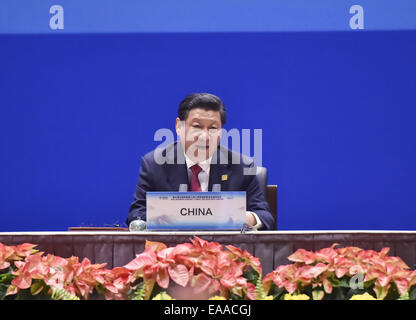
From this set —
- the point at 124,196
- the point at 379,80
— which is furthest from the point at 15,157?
the point at 379,80

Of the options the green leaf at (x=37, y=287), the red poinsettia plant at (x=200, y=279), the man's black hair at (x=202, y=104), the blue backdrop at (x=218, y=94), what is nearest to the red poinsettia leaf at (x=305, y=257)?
the red poinsettia plant at (x=200, y=279)

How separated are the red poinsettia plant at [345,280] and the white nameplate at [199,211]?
0.59 metres

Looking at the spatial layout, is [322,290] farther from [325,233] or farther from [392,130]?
[392,130]

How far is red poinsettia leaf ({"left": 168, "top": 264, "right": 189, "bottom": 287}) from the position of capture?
72 centimetres

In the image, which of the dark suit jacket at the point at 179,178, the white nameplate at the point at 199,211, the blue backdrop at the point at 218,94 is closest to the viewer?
the white nameplate at the point at 199,211

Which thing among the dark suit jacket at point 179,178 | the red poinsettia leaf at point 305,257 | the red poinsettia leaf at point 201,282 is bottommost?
the red poinsettia leaf at point 201,282

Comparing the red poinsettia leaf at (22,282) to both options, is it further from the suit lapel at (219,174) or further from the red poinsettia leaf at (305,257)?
the suit lapel at (219,174)

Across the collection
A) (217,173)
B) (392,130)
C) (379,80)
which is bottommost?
(217,173)

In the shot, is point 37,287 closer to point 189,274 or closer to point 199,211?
point 189,274

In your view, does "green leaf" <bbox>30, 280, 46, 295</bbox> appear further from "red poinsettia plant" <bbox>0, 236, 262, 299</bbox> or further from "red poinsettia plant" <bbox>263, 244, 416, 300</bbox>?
"red poinsettia plant" <bbox>263, 244, 416, 300</bbox>

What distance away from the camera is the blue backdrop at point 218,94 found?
3.44 metres

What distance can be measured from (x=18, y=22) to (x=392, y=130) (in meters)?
2.45

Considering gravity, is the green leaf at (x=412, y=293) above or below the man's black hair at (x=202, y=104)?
below

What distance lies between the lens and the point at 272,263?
4.17 ft
